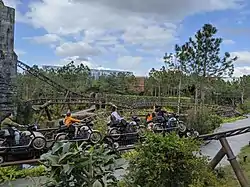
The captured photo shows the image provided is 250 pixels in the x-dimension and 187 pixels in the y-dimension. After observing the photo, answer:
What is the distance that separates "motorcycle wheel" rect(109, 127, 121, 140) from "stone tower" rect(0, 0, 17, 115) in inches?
220

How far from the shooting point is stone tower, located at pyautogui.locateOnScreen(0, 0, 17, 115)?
13.0m

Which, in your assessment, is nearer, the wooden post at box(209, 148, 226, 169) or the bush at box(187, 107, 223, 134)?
the wooden post at box(209, 148, 226, 169)

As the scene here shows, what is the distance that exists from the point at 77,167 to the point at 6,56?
11556 mm

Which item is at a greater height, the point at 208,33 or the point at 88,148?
the point at 208,33

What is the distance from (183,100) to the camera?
3052 centimetres

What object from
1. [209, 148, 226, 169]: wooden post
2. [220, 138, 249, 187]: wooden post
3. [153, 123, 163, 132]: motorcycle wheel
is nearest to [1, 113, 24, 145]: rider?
[209, 148, 226, 169]: wooden post

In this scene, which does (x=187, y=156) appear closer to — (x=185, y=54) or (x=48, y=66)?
(x=185, y=54)

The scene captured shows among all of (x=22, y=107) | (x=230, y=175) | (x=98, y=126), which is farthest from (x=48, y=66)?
(x=230, y=175)

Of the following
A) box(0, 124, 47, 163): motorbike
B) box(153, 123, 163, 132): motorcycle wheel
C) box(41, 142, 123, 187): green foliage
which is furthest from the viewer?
box(153, 123, 163, 132): motorcycle wheel

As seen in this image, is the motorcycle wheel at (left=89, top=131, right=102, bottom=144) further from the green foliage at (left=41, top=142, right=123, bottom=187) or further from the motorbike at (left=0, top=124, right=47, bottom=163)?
the green foliage at (left=41, top=142, right=123, bottom=187)

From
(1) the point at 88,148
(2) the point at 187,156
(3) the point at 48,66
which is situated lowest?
(2) the point at 187,156

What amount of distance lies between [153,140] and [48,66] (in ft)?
99.8

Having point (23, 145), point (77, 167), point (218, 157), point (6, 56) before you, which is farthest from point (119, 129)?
point (77, 167)

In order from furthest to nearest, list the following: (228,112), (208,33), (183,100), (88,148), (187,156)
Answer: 1. (183,100)
2. (228,112)
3. (208,33)
4. (187,156)
5. (88,148)
